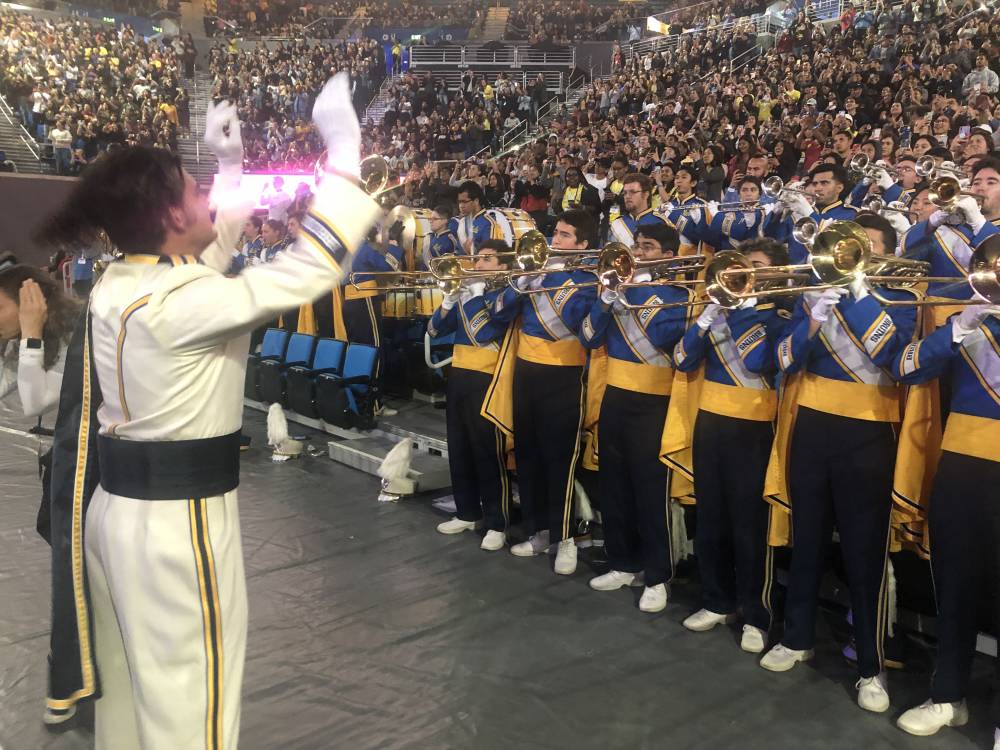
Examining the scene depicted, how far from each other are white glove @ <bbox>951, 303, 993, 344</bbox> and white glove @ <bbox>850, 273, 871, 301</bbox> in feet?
1.14

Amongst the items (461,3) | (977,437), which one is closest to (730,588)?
(977,437)

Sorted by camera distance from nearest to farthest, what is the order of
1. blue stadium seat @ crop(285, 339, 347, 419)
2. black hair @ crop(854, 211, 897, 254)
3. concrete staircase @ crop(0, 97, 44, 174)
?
1. black hair @ crop(854, 211, 897, 254)
2. blue stadium seat @ crop(285, 339, 347, 419)
3. concrete staircase @ crop(0, 97, 44, 174)

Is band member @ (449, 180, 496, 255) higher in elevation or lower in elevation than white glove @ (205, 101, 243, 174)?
lower

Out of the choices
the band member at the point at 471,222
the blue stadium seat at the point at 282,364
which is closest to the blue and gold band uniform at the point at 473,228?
the band member at the point at 471,222

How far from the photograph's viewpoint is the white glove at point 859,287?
321cm

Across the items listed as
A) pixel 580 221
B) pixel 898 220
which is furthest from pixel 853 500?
pixel 898 220

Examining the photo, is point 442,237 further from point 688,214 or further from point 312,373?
point 688,214

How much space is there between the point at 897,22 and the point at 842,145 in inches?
275

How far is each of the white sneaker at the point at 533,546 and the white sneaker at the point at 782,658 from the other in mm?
1609

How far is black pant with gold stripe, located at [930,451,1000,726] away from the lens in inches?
119

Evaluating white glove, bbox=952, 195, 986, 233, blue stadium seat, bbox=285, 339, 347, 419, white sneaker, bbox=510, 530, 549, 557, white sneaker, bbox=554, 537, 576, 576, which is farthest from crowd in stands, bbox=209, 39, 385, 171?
white glove, bbox=952, 195, 986, 233

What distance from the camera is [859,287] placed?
127 inches

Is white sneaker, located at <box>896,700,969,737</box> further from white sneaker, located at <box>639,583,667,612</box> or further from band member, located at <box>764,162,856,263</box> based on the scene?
band member, located at <box>764,162,856,263</box>

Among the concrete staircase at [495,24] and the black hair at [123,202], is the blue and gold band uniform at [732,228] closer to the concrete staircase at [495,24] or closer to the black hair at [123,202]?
the black hair at [123,202]
